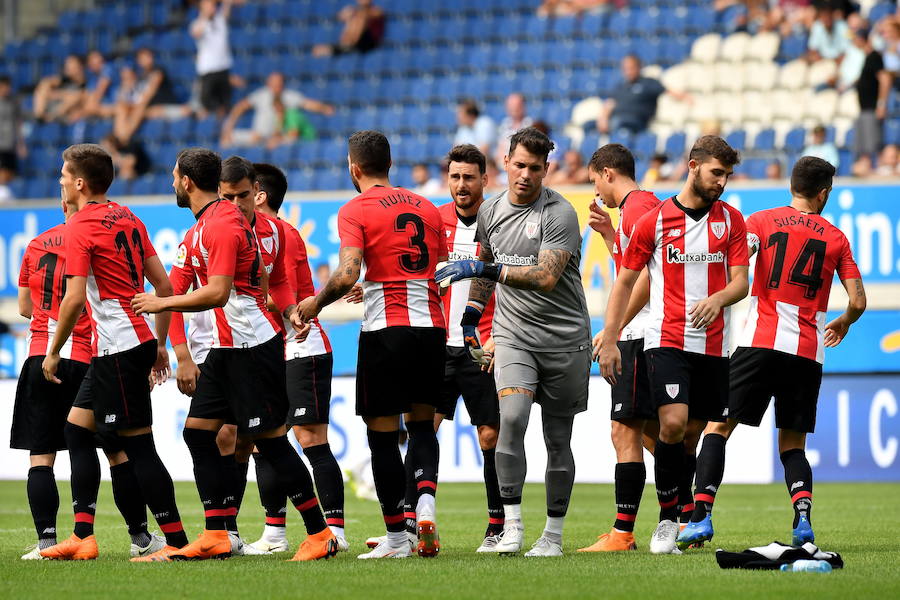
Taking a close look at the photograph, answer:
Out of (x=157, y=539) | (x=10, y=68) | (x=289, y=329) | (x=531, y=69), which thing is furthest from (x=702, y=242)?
(x=10, y=68)

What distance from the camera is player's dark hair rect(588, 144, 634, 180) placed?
27.0 ft

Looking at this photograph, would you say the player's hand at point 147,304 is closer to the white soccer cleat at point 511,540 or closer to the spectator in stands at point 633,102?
the white soccer cleat at point 511,540

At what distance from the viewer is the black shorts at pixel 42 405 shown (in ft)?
25.9

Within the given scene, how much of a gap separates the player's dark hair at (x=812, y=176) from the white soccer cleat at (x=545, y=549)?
249 centimetres

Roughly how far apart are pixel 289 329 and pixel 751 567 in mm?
3035

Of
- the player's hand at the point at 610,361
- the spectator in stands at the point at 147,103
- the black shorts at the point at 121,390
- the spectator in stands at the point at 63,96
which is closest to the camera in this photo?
the black shorts at the point at 121,390

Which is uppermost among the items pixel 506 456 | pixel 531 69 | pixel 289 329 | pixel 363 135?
pixel 531 69

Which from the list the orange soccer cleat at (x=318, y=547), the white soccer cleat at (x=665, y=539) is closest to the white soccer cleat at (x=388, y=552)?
the orange soccer cleat at (x=318, y=547)

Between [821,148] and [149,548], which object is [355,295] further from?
[821,148]

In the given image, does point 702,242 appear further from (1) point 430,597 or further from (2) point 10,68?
(2) point 10,68

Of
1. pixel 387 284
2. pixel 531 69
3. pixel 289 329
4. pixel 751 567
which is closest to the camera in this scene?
pixel 751 567

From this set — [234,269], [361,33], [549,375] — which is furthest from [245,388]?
[361,33]

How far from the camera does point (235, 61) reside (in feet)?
74.9

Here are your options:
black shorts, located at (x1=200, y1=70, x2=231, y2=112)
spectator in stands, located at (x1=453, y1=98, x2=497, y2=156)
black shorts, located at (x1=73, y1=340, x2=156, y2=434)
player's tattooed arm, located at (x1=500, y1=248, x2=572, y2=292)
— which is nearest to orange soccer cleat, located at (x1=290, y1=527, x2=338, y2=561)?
black shorts, located at (x1=73, y1=340, x2=156, y2=434)
